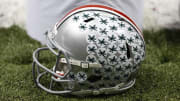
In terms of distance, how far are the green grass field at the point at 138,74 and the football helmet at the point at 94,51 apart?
9cm

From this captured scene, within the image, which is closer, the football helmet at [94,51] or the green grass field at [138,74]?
the football helmet at [94,51]

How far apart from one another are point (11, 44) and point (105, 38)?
125cm

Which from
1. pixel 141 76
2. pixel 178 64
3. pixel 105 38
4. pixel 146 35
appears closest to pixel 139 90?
pixel 141 76

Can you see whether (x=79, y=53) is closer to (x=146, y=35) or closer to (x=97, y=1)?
(x=97, y=1)

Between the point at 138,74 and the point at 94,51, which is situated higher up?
the point at 94,51

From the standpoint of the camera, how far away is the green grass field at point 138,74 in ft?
5.00

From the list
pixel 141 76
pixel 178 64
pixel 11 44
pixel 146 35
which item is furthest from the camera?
pixel 146 35

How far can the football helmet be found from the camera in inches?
55.9

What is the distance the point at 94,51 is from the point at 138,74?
521 millimetres

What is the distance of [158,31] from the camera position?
2.69 m

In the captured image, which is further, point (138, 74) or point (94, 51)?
point (138, 74)

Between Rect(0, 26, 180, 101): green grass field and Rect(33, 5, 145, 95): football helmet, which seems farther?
Rect(0, 26, 180, 101): green grass field

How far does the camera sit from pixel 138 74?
183 centimetres

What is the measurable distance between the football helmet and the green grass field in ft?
0.29
